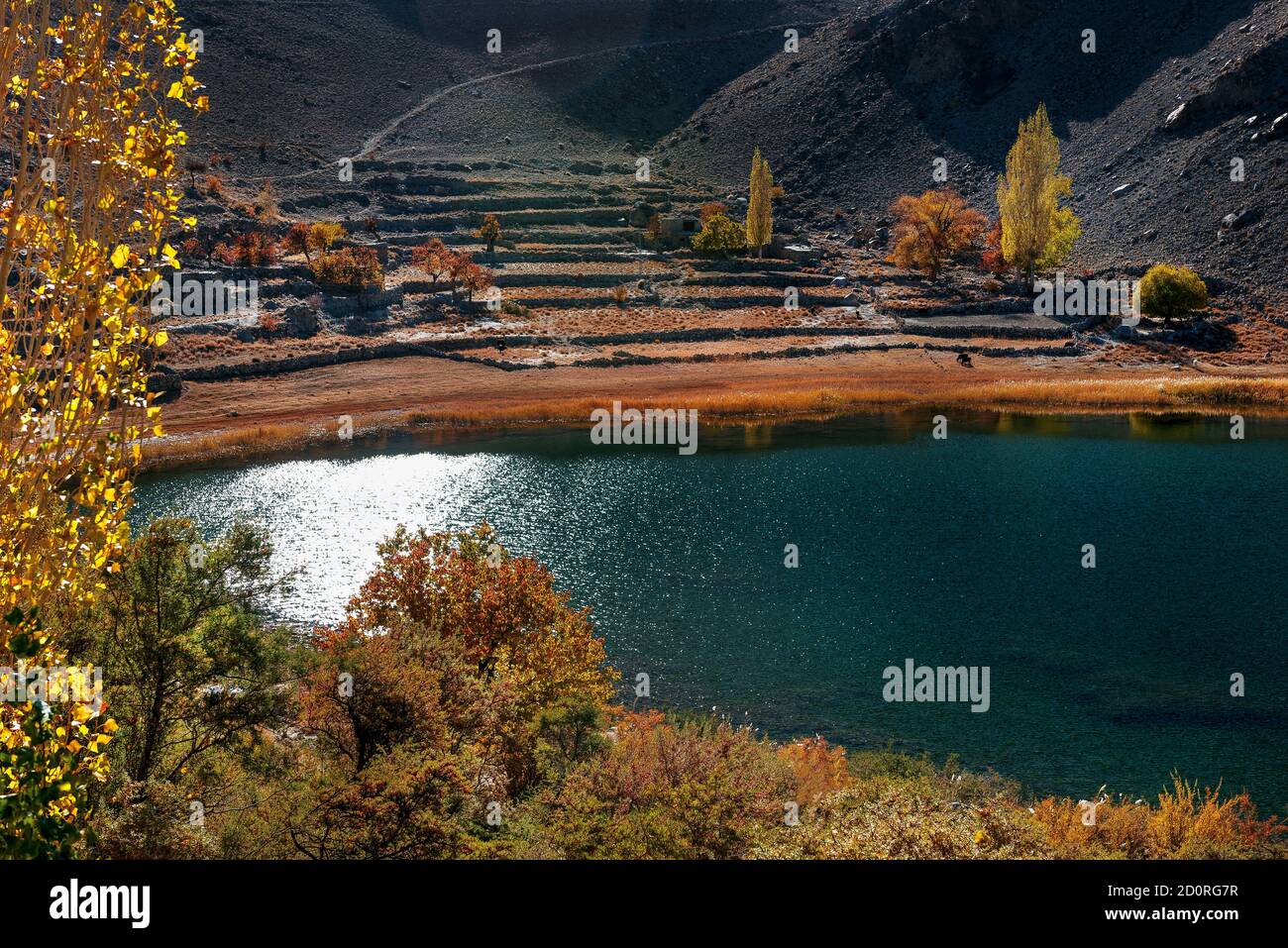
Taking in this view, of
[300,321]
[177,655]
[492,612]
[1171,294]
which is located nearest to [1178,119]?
[1171,294]

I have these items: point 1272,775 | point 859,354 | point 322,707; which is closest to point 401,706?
point 322,707

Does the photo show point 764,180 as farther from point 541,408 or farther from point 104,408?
point 104,408

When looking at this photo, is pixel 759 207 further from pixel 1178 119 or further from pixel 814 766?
pixel 814 766

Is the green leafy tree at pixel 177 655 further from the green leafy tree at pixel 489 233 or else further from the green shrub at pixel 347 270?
the green leafy tree at pixel 489 233

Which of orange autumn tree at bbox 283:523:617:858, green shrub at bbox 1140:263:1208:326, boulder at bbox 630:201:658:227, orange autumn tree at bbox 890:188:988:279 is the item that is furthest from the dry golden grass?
boulder at bbox 630:201:658:227

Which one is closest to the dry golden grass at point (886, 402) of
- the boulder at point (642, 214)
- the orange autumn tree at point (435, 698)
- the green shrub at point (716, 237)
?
the orange autumn tree at point (435, 698)

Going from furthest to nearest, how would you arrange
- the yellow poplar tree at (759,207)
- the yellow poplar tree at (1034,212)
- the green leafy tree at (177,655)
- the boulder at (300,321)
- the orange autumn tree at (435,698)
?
the yellow poplar tree at (759,207) < the yellow poplar tree at (1034,212) < the boulder at (300,321) < the green leafy tree at (177,655) < the orange autumn tree at (435,698)
